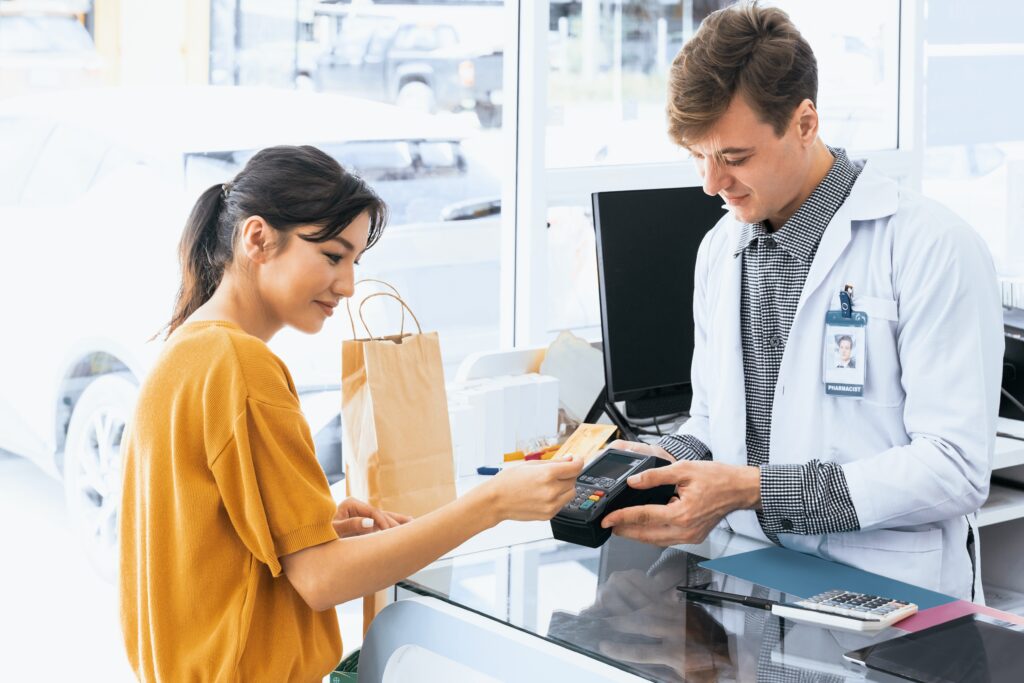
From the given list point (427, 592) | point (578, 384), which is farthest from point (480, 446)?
point (427, 592)

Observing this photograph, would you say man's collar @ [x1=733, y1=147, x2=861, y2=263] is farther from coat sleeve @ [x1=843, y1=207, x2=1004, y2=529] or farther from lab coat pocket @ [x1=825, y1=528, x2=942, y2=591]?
lab coat pocket @ [x1=825, y1=528, x2=942, y2=591]

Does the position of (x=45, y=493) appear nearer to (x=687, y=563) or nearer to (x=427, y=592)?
(x=427, y=592)

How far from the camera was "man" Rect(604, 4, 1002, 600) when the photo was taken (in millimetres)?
1547

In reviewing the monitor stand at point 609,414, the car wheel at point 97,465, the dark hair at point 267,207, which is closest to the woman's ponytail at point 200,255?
the dark hair at point 267,207

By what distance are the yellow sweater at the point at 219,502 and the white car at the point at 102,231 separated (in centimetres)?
113

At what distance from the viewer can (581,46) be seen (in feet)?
10.3

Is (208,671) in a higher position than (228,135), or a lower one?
lower

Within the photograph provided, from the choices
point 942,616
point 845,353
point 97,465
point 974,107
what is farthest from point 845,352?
point 974,107

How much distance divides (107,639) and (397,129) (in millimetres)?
1453

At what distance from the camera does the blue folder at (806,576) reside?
1.45m

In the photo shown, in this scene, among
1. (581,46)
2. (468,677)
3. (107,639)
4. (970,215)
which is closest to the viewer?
(468,677)

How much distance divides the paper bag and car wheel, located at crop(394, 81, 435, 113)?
1.03 meters

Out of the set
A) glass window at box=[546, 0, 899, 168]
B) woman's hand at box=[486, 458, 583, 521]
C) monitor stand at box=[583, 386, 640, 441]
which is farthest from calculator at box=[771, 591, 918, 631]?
glass window at box=[546, 0, 899, 168]

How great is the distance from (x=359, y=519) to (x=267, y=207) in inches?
20.0
